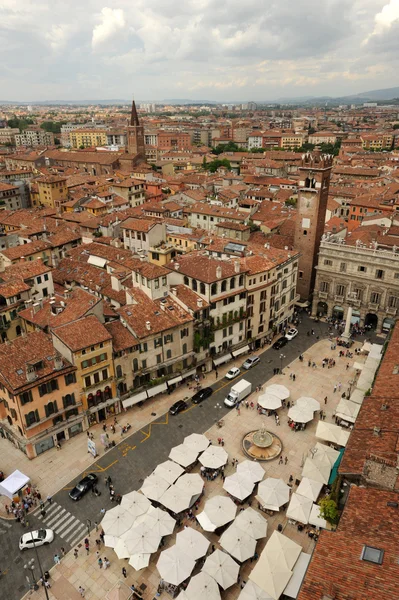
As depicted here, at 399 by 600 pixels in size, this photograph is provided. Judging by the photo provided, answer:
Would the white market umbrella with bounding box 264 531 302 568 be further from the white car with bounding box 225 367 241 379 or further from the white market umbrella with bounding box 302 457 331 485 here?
the white car with bounding box 225 367 241 379

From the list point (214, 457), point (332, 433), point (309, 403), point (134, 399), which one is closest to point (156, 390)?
point (134, 399)

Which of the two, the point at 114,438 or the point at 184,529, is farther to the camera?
the point at 114,438

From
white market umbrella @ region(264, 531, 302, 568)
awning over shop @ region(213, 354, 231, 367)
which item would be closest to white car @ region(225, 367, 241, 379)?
awning over shop @ region(213, 354, 231, 367)

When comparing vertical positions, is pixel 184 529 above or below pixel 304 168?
below

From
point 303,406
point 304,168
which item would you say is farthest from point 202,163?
point 303,406

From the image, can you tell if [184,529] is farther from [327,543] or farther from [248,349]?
[248,349]

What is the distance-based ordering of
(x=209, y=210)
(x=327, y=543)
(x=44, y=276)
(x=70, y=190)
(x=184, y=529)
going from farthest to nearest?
(x=70, y=190), (x=209, y=210), (x=44, y=276), (x=184, y=529), (x=327, y=543)

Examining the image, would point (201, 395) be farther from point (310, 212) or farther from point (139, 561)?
point (310, 212)
